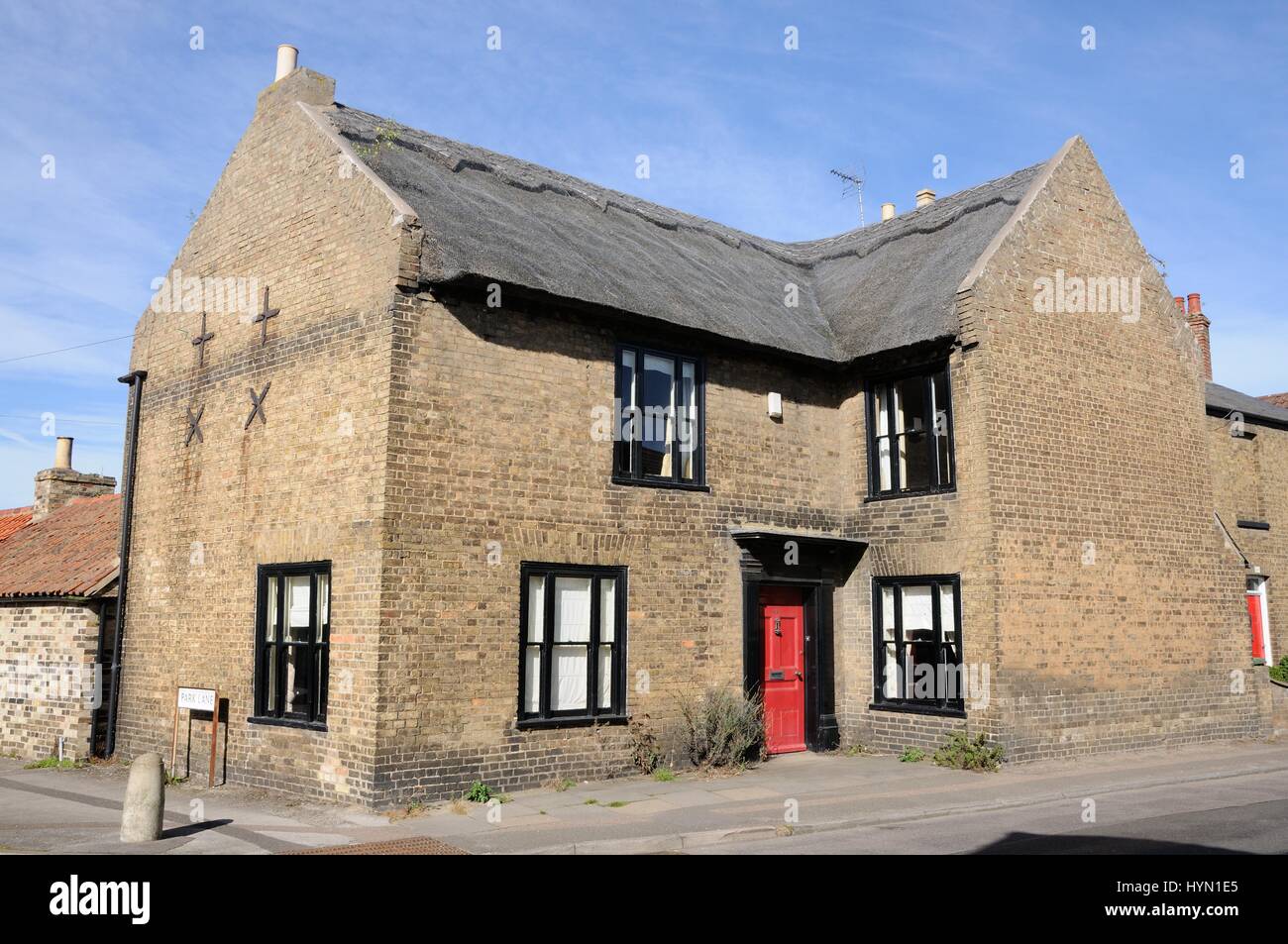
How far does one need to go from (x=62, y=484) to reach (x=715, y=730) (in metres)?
15.6

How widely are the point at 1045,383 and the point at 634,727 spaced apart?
7620mm

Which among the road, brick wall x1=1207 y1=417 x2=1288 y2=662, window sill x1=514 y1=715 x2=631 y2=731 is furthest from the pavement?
brick wall x1=1207 y1=417 x2=1288 y2=662

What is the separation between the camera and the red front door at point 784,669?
15312 mm

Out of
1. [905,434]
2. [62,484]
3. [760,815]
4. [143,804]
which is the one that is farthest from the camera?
[62,484]

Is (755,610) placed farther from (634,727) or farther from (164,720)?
(164,720)

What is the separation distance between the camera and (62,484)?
21969 mm

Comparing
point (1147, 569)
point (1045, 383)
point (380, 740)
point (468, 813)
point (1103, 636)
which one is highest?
point (1045, 383)

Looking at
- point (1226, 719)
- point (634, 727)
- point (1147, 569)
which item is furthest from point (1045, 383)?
point (634, 727)

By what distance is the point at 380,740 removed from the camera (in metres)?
11.2

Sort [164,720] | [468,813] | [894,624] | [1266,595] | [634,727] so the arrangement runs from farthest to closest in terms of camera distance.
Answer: [1266,595], [894,624], [164,720], [634,727], [468,813]

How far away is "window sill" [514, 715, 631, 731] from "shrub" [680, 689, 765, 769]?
3.17ft

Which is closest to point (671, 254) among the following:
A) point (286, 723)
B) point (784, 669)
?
point (784, 669)

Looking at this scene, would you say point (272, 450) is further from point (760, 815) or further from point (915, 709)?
point (915, 709)

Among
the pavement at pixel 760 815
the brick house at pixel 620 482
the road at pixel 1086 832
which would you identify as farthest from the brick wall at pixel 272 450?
the road at pixel 1086 832
